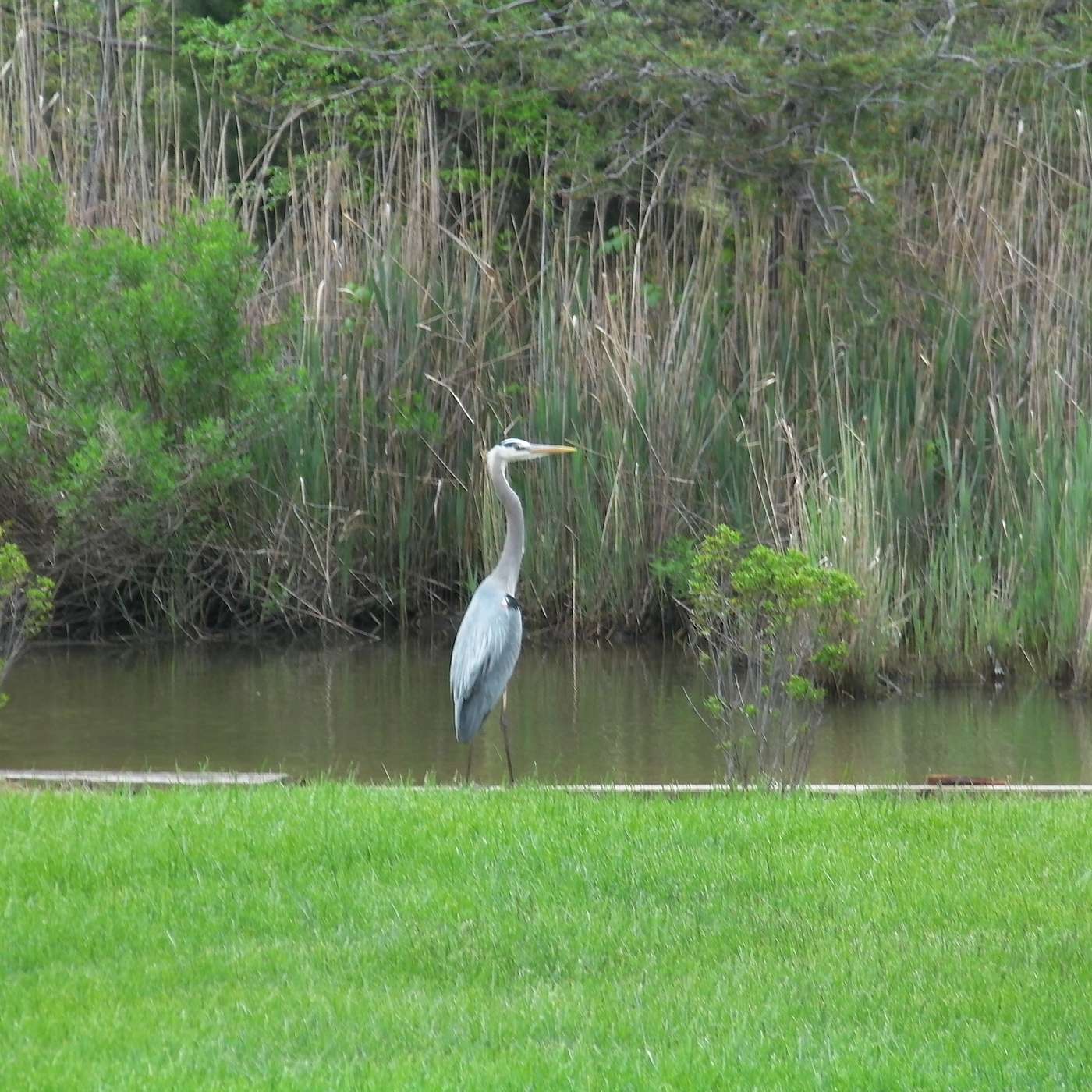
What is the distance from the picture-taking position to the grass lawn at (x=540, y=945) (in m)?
3.33

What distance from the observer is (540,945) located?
4.00 m

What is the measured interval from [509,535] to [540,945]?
3.99 meters

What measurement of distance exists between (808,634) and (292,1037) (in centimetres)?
335

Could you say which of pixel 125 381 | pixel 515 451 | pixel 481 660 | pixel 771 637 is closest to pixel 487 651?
pixel 481 660

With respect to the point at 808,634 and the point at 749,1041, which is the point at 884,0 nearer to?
the point at 808,634

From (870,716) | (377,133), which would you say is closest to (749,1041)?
(870,716)

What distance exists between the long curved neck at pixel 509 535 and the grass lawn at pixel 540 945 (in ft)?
7.94

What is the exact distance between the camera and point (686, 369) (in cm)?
1070

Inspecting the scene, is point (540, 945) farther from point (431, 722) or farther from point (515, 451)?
point (431, 722)

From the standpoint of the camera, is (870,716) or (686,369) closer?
(870,716)

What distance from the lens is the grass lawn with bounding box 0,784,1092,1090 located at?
131 inches

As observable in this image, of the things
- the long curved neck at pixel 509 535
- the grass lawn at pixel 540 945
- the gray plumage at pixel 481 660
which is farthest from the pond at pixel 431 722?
the grass lawn at pixel 540 945

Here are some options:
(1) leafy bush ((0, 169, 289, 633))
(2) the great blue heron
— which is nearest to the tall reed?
(1) leafy bush ((0, 169, 289, 633))

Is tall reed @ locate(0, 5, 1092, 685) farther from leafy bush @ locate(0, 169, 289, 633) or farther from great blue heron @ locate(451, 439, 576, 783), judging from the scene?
great blue heron @ locate(451, 439, 576, 783)
